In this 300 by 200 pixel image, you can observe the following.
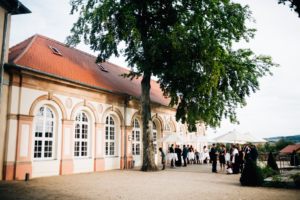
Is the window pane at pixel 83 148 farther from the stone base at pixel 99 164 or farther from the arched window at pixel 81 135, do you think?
the stone base at pixel 99 164

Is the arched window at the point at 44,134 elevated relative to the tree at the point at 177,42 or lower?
lower

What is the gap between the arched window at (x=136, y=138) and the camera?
789 inches

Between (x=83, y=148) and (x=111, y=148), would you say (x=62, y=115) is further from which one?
(x=111, y=148)

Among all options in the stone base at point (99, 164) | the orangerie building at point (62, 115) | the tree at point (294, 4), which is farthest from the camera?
the stone base at point (99, 164)

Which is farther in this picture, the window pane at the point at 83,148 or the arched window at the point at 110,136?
the arched window at the point at 110,136

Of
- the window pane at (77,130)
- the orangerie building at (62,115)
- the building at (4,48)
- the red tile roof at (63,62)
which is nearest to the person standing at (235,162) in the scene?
the orangerie building at (62,115)

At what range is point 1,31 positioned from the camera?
1151 cm

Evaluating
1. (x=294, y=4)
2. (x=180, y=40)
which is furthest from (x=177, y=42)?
(x=294, y=4)

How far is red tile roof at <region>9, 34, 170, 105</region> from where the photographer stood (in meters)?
13.5

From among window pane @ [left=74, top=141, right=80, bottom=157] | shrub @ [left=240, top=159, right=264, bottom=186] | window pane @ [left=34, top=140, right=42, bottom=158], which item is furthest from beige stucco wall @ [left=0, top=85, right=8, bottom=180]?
shrub @ [left=240, top=159, right=264, bottom=186]

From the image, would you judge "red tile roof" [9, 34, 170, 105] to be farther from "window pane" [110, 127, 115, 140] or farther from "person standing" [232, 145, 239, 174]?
"person standing" [232, 145, 239, 174]

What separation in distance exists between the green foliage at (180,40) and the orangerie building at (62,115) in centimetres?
245

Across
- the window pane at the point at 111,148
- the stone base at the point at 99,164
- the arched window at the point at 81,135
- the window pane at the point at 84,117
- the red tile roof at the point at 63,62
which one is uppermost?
the red tile roof at the point at 63,62

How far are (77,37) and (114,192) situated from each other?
10646 mm
